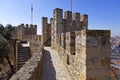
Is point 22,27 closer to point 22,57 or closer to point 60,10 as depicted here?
point 22,57

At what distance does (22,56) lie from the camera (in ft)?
55.9

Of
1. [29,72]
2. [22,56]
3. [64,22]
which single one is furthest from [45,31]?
[29,72]

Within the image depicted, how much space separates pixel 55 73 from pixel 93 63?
3.32 metres

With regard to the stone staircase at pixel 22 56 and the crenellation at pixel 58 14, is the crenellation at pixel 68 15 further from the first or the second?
the stone staircase at pixel 22 56

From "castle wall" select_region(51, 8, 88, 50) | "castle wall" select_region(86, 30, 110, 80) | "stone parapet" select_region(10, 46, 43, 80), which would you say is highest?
"castle wall" select_region(51, 8, 88, 50)

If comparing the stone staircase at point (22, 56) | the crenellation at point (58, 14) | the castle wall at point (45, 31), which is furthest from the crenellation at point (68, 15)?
the castle wall at point (45, 31)

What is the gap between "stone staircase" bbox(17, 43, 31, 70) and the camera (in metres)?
15.1

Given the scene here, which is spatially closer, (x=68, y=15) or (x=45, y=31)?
(x=68, y=15)

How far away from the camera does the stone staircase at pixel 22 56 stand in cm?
1510

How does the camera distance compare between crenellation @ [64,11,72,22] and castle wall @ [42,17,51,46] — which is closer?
crenellation @ [64,11,72,22]

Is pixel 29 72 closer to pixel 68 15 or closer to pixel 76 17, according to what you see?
pixel 68 15

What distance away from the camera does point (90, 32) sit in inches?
176

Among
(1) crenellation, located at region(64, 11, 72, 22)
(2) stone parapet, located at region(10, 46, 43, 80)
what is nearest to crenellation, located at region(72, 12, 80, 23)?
(1) crenellation, located at region(64, 11, 72, 22)

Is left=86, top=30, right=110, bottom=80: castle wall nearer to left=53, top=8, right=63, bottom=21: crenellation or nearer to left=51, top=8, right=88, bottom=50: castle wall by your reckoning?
left=51, top=8, right=88, bottom=50: castle wall
